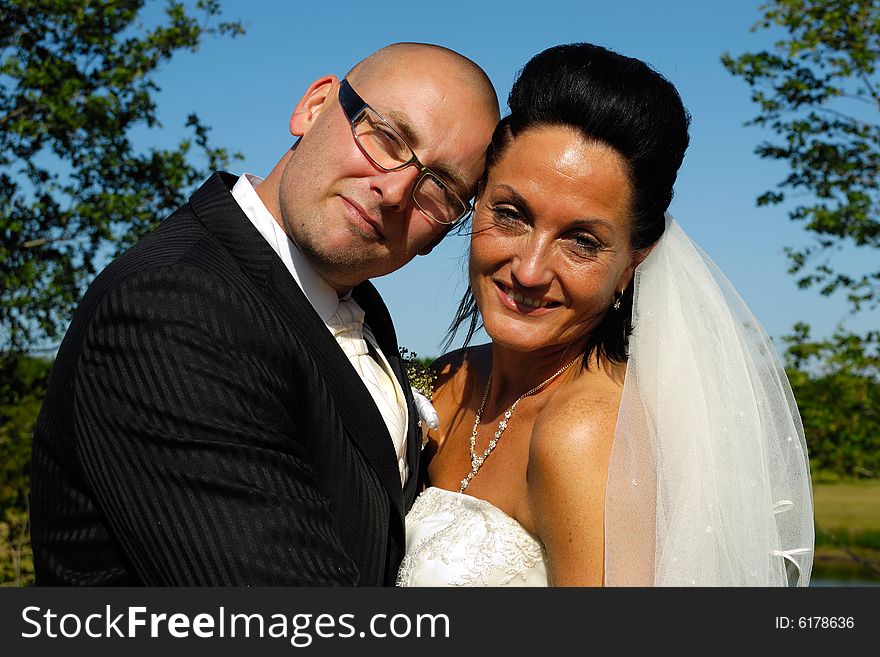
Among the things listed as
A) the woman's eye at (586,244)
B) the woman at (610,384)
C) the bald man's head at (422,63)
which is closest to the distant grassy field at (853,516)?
the woman at (610,384)

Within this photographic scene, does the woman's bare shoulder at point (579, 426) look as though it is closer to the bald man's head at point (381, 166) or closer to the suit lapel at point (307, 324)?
the suit lapel at point (307, 324)

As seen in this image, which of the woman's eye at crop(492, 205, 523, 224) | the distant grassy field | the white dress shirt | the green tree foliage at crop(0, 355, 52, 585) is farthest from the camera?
the distant grassy field

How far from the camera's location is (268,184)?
353cm

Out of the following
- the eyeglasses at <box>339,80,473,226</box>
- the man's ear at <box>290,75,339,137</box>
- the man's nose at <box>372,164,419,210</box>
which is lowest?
the man's nose at <box>372,164,419,210</box>

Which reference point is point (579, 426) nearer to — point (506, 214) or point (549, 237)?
point (549, 237)

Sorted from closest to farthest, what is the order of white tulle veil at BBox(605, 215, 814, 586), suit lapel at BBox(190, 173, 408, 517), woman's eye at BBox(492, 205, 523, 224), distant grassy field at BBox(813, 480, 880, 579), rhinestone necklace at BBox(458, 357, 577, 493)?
suit lapel at BBox(190, 173, 408, 517) < white tulle veil at BBox(605, 215, 814, 586) < woman's eye at BBox(492, 205, 523, 224) < rhinestone necklace at BBox(458, 357, 577, 493) < distant grassy field at BBox(813, 480, 880, 579)

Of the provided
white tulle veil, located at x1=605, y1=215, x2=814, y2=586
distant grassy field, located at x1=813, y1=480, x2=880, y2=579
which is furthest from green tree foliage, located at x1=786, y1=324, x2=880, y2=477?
white tulle veil, located at x1=605, y1=215, x2=814, y2=586

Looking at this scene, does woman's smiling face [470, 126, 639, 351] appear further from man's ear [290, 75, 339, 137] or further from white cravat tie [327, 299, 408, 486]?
man's ear [290, 75, 339, 137]

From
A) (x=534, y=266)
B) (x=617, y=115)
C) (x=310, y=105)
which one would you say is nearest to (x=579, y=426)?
(x=534, y=266)

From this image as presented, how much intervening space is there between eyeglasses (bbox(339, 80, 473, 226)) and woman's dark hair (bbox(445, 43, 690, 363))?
0.26 metres

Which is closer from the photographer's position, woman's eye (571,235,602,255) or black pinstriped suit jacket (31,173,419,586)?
black pinstriped suit jacket (31,173,419,586)

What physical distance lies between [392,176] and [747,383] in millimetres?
1591

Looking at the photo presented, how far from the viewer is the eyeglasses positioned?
11.2 feet

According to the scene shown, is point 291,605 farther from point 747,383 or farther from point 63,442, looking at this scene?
point 747,383
